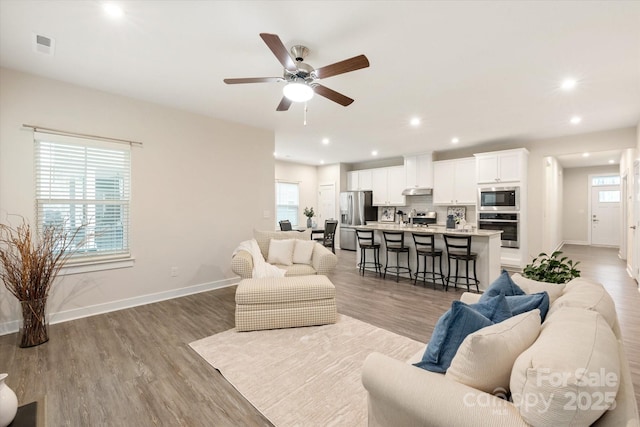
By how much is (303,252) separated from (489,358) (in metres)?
3.07

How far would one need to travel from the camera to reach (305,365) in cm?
228

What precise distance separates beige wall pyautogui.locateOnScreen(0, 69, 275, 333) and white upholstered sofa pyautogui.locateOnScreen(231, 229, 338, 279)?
850 millimetres

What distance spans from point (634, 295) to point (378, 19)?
204 inches

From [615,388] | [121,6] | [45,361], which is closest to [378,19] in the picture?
[121,6]

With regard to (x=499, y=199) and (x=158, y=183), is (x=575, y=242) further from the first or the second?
(x=158, y=183)

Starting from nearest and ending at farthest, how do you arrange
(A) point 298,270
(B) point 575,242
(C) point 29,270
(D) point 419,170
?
1. (C) point 29,270
2. (A) point 298,270
3. (D) point 419,170
4. (B) point 575,242

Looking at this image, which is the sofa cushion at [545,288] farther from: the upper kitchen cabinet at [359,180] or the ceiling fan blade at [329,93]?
the upper kitchen cabinet at [359,180]

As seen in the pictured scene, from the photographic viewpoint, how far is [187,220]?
4207mm

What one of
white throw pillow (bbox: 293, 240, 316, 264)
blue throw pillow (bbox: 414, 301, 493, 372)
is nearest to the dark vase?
white throw pillow (bbox: 293, 240, 316, 264)

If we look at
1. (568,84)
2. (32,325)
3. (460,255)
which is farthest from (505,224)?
(32,325)

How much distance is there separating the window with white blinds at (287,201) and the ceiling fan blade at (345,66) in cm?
611

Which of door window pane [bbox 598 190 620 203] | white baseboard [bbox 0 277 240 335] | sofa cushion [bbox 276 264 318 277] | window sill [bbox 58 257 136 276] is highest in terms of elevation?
door window pane [bbox 598 190 620 203]

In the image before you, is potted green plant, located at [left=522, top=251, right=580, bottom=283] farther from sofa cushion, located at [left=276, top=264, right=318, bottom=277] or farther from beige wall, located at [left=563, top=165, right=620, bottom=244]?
beige wall, located at [left=563, top=165, right=620, bottom=244]

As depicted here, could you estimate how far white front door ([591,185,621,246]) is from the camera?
851 centimetres
